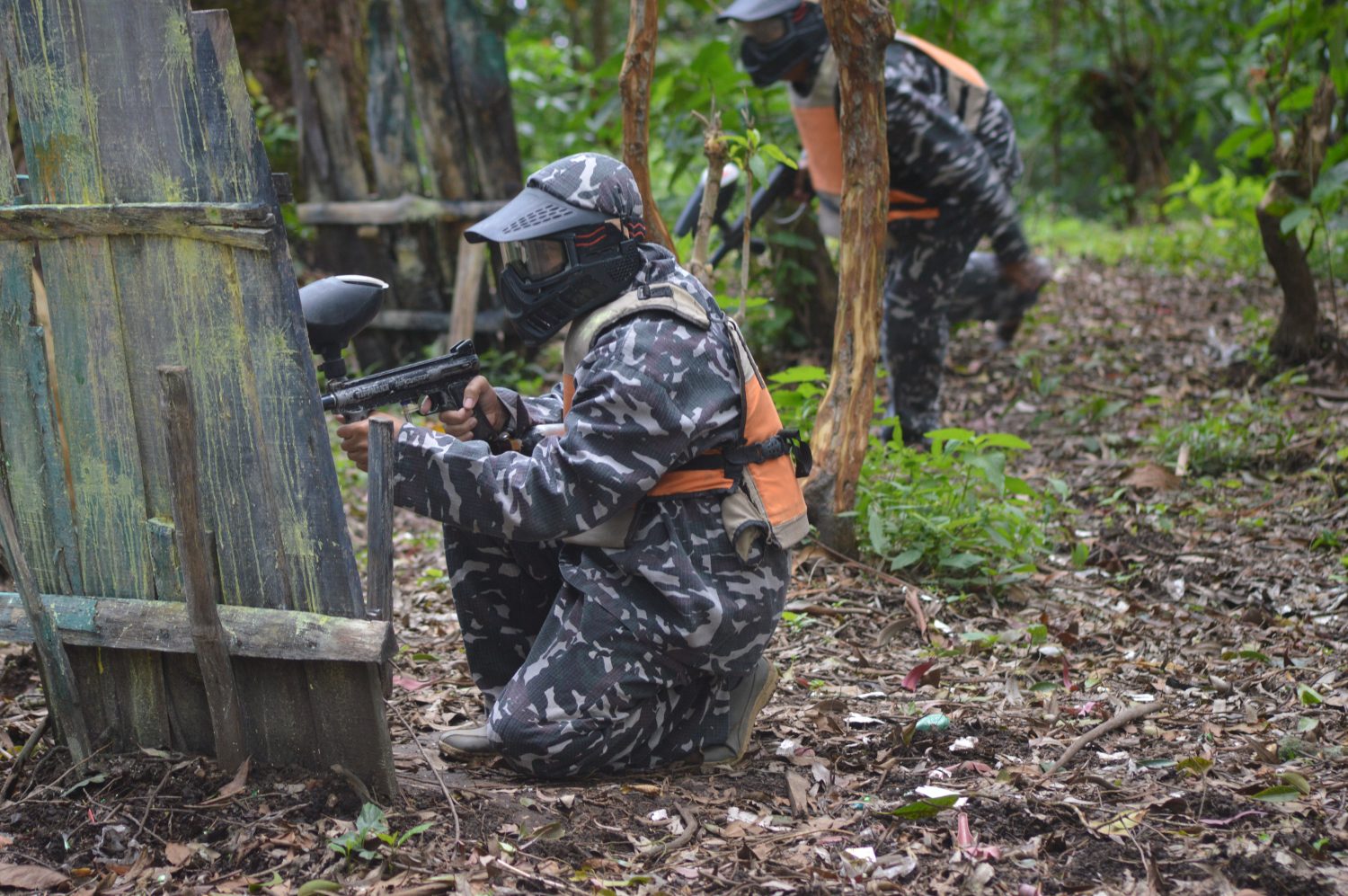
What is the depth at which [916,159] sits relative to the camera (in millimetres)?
5594

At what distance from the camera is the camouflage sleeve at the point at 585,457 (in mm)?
2773

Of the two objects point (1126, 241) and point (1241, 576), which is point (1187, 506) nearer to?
point (1241, 576)

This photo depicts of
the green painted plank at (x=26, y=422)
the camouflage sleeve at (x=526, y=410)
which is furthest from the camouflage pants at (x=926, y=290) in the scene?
the green painted plank at (x=26, y=422)

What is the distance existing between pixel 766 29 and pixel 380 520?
3.63 meters

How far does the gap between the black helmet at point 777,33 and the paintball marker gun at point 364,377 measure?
9.82 feet

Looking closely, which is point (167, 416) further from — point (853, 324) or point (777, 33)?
point (777, 33)

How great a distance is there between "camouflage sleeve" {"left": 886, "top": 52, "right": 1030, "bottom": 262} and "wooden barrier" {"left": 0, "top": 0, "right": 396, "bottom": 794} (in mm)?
3658

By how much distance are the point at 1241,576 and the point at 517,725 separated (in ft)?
9.68

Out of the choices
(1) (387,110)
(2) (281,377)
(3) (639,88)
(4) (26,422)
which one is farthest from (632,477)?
(1) (387,110)

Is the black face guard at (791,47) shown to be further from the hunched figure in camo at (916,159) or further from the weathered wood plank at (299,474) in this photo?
the weathered wood plank at (299,474)

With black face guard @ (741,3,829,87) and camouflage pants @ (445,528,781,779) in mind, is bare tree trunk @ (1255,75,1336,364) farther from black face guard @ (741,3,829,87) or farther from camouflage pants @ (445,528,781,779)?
camouflage pants @ (445,528,781,779)

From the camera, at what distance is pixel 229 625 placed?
2660 mm

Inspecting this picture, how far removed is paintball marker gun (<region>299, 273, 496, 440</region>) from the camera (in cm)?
276

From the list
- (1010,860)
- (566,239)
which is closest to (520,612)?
(566,239)
